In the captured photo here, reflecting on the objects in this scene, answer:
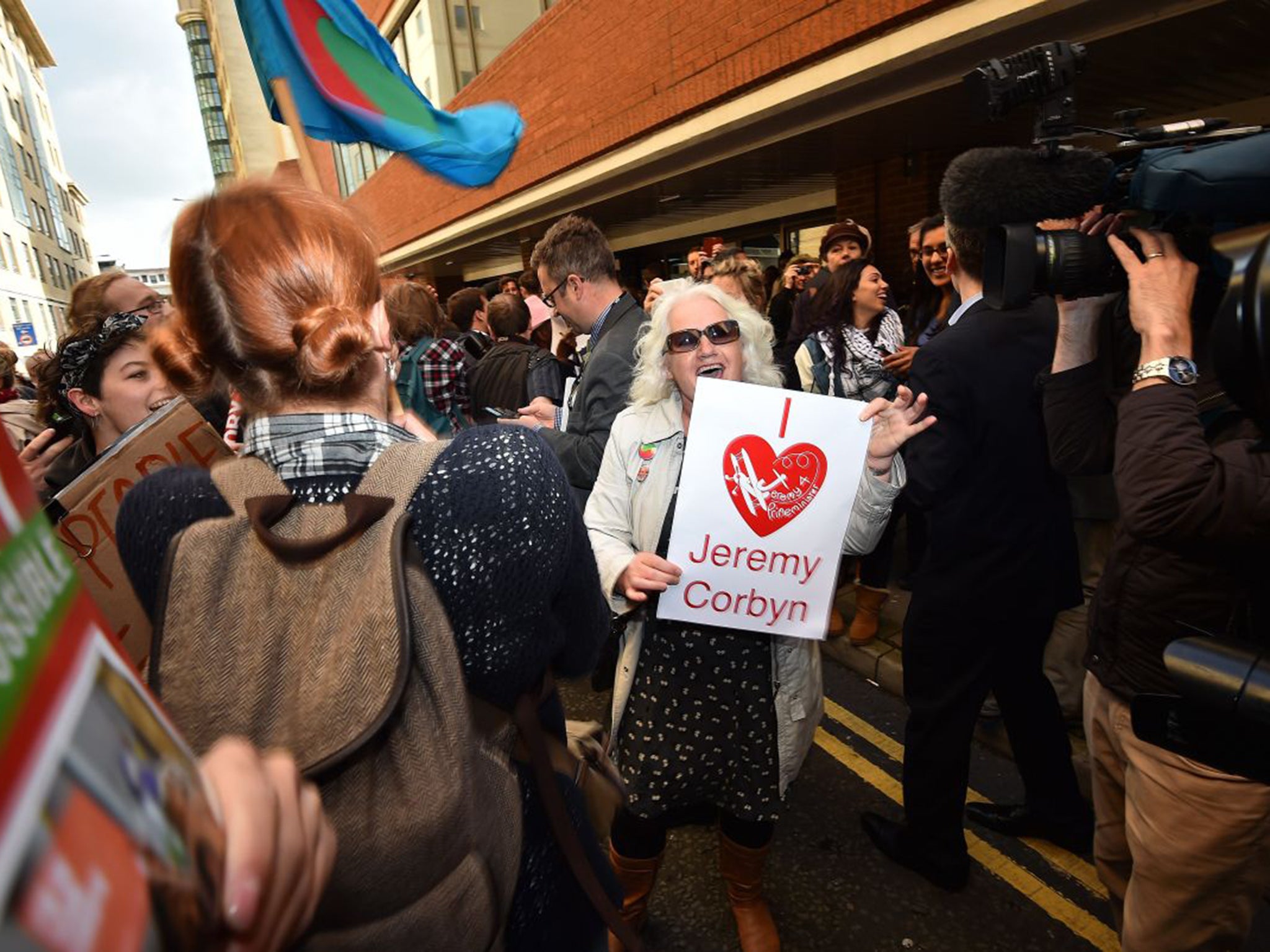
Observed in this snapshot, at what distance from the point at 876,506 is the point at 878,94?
175 inches

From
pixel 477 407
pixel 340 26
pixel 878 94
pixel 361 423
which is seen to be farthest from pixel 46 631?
pixel 878 94

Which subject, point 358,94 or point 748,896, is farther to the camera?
point 358,94

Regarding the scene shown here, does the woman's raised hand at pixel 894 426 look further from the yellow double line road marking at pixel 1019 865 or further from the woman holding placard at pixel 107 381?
the woman holding placard at pixel 107 381

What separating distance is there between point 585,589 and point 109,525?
3.87ft

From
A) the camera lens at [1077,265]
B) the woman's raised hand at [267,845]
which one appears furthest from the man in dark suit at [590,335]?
the woman's raised hand at [267,845]

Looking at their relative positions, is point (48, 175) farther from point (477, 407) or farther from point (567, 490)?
point (567, 490)

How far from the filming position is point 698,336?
2.20 meters

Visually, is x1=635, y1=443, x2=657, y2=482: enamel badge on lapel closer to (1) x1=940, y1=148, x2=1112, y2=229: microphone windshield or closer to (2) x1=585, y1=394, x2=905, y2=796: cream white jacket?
(2) x1=585, y1=394, x2=905, y2=796: cream white jacket

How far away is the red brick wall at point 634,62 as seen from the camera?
17.4ft

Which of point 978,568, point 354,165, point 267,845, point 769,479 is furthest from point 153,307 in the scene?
point 354,165

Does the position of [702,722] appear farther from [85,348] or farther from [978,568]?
[85,348]

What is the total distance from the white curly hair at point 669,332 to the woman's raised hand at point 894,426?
424 mm

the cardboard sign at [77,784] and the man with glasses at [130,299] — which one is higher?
the man with glasses at [130,299]

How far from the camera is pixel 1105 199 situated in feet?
5.22
